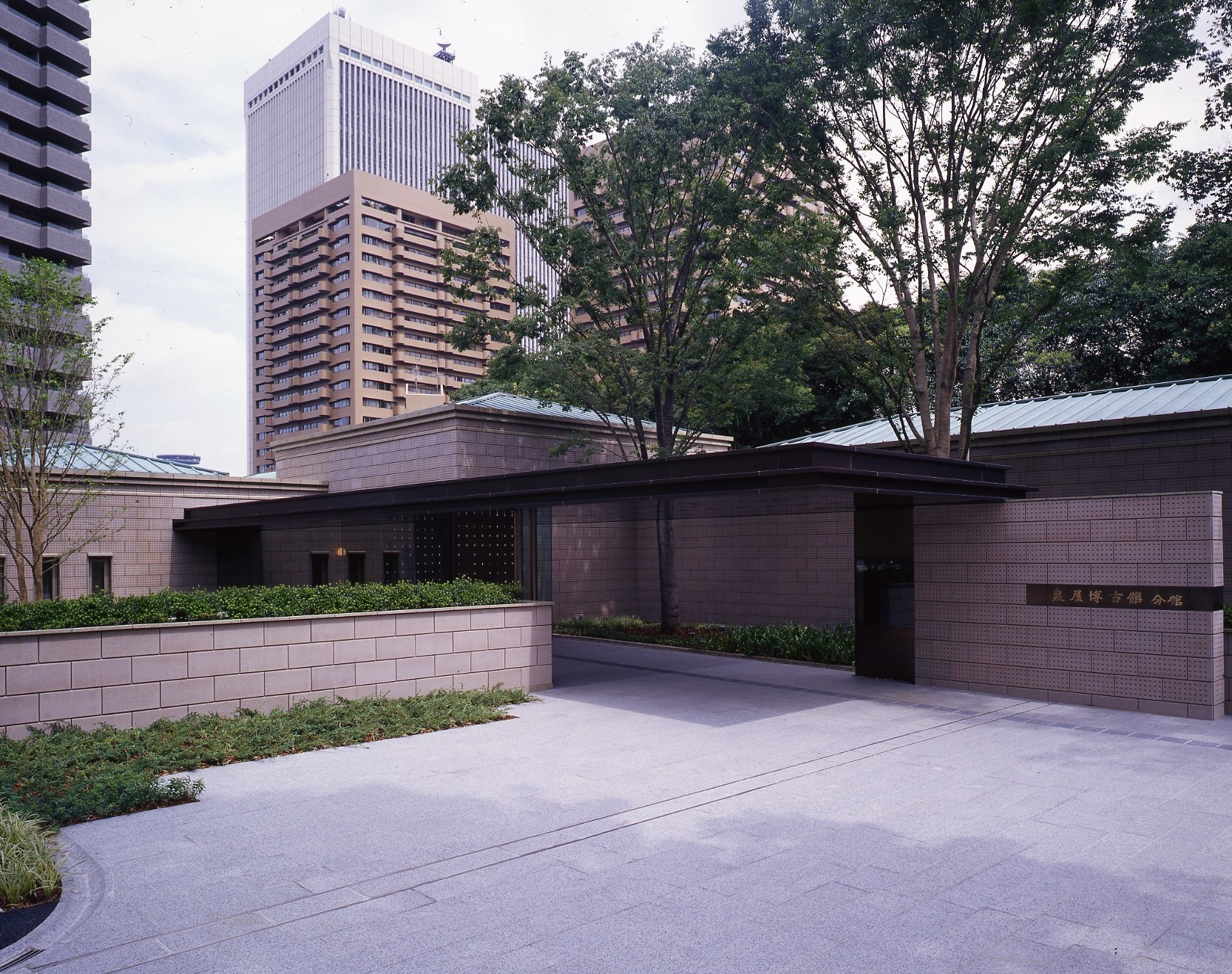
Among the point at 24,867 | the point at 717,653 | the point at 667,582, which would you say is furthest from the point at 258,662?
the point at 667,582

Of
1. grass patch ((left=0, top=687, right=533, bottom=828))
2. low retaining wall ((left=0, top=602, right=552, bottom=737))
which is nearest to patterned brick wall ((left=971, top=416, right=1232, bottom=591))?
low retaining wall ((left=0, top=602, right=552, bottom=737))

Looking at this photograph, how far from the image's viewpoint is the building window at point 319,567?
923 inches

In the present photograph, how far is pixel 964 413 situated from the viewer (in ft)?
55.6

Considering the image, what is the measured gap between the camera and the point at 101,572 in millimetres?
21688

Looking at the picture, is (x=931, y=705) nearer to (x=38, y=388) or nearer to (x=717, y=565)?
(x=717, y=565)

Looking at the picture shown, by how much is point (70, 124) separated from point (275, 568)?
52.7 m

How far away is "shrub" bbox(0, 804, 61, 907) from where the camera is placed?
582cm

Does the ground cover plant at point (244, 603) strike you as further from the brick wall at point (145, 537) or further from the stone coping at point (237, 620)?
the brick wall at point (145, 537)

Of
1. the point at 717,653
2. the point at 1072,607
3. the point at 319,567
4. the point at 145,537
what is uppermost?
the point at 145,537

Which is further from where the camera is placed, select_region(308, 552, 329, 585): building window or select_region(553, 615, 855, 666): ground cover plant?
select_region(308, 552, 329, 585): building window

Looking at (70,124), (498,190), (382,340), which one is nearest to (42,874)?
(498,190)

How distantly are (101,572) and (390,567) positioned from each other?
271 inches

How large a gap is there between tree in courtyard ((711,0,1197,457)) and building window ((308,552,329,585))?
14.3 meters

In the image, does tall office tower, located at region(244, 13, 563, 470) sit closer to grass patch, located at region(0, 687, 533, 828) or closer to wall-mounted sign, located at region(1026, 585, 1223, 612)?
wall-mounted sign, located at region(1026, 585, 1223, 612)
